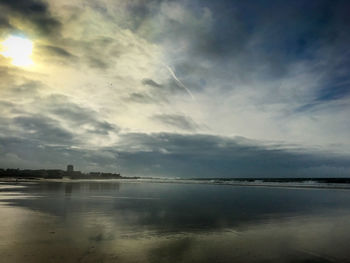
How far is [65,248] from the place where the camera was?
1286 cm

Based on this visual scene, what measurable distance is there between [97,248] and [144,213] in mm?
11323

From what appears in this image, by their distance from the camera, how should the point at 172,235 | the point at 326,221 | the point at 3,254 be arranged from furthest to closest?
the point at 326,221 < the point at 172,235 < the point at 3,254

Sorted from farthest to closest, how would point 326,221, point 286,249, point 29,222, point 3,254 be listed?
point 326,221 < point 29,222 < point 286,249 < point 3,254

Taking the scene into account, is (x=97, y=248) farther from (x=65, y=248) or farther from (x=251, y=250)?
(x=251, y=250)

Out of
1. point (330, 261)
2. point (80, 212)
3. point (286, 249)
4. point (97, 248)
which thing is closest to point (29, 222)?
point (80, 212)

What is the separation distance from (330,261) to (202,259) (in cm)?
590

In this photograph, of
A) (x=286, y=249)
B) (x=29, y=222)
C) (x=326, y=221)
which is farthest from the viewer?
(x=326, y=221)

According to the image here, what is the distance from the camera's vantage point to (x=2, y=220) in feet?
64.4

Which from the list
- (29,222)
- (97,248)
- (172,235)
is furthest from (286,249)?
(29,222)

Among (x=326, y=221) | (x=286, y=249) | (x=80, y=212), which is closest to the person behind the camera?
(x=286, y=249)

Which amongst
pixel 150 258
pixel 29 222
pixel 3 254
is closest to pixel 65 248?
pixel 3 254

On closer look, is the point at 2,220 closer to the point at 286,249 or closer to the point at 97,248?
the point at 97,248

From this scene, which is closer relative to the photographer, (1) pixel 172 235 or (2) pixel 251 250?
(2) pixel 251 250

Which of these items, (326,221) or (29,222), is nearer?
(29,222)
